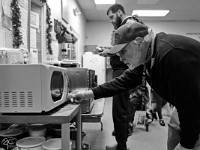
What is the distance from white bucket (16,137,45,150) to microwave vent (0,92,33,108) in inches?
11.3

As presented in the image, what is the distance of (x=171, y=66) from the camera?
89 centimetres

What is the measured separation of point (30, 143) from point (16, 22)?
117 centimetres

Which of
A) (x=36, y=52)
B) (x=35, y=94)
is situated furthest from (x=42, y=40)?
(x=35, y=94)

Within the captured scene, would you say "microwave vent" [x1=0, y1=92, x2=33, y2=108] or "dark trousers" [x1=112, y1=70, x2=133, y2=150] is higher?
"microwave vent" [x1=0, y1=92, x2=33, y2=108]

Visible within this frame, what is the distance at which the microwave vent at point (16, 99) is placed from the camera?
97 centimetres

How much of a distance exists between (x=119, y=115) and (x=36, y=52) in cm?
122

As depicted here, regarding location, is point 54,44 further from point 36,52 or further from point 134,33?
point 134,33

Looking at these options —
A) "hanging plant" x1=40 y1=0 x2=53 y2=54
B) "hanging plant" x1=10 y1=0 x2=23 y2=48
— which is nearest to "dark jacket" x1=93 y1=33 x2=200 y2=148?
"hanging plant" x1=10 y1=0 x2=23 y2=48

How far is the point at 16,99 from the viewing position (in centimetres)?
97

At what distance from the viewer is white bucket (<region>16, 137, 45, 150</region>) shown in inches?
43.7

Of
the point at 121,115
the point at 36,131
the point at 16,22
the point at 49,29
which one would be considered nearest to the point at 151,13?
the point at 49,29

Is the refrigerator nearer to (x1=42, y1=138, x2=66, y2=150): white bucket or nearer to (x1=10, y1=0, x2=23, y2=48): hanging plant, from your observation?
(x1=10, y1=0, x2=23, y2=48): hanging plant

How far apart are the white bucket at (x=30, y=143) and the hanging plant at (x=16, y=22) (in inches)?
38.0

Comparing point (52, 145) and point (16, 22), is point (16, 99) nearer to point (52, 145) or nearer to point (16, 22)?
point (52, 145)
